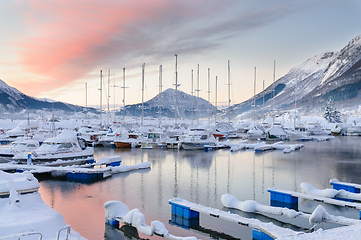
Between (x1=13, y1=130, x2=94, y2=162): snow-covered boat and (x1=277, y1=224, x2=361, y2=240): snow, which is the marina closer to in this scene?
(x1=277, y1=224, x2=361, y2=240): snow

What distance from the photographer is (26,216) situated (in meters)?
7.77

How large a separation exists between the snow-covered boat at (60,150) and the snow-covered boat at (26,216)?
15729 mm

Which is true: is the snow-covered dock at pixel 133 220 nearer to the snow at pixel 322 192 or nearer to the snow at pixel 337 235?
the snow at pixel 337 235

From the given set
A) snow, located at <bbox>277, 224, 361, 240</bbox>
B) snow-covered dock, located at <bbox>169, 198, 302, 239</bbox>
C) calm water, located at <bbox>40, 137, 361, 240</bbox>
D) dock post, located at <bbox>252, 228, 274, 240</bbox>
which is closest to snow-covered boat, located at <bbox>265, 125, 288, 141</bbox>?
calm water, located at <bbox>40, 137, 361, 240</bbox>

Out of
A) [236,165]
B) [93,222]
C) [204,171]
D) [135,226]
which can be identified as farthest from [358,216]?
[236,165]

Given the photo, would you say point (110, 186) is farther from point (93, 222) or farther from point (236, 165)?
point (236, 165)

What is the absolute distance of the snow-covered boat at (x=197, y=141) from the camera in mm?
41938

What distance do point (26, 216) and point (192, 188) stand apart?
1185 cm

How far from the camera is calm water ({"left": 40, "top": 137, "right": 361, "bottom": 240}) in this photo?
11805 millimetres

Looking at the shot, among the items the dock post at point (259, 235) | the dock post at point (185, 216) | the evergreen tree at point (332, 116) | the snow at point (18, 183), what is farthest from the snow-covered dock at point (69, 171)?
the evergreen tree at point (332, 116)

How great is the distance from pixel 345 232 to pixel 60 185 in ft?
55.7

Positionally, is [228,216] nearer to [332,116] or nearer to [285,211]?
[285,211]

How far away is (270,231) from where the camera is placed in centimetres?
917

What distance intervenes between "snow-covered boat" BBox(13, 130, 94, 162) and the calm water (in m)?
4.88
